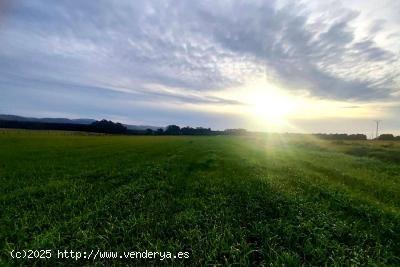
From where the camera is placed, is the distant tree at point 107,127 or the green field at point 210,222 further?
the distant tree at point 107,127

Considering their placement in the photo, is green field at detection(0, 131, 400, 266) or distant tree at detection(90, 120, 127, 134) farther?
distant tree at detection(90, 120, 127, 134)

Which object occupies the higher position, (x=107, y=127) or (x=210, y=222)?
(x=107, y=127)

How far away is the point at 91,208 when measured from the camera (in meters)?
9.79

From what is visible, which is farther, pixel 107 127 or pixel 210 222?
pixel 107 127

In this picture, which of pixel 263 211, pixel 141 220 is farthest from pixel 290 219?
pixel 141 220

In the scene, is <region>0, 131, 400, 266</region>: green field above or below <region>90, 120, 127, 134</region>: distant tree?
below

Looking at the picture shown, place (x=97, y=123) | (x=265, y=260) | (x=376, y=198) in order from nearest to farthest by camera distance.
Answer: (x=265, y=260) → (x=376, y=198) → (x=97, y=123)

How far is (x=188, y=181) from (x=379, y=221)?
9.27 meters

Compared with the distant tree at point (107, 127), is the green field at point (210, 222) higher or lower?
lower

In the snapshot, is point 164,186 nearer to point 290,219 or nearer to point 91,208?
point 91,208

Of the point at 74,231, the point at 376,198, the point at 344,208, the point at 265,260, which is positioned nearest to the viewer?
the point at 265,260

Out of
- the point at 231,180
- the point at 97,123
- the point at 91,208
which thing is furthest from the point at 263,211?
the point at 97,123

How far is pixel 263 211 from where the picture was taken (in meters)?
9.30

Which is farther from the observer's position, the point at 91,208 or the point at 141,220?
the point at 91,208
